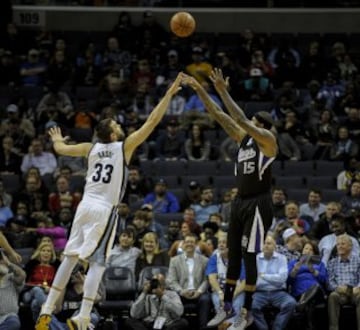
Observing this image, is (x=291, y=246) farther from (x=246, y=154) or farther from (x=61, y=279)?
(x=61, y=279)

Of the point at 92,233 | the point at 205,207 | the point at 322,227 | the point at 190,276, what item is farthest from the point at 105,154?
the point at 205,207

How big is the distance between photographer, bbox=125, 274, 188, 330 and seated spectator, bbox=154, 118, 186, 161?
15.7 feet

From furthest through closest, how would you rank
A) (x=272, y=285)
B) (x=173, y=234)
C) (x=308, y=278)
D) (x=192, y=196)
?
(x=192, y=196), (x=173, y=234), (x=308, y=278), (x=272, y=285)

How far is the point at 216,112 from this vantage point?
11.5 metres

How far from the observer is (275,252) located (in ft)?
49.4

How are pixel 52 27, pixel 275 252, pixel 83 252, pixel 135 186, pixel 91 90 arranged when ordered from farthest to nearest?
pixel 52 27 < pixel 91 90 < pixel 135 186 < pixel 275 252 < pixel 83 252

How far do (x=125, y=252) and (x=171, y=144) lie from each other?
4109mm

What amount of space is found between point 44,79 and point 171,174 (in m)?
4.30

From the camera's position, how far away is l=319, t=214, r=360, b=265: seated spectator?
15.5 m

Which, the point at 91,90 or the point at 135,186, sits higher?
the point at 91,90

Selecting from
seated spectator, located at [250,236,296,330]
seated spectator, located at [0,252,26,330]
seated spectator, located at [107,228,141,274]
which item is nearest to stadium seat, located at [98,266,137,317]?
seated spectator, located at [107,228,141,274]

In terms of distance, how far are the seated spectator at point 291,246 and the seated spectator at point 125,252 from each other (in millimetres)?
2074

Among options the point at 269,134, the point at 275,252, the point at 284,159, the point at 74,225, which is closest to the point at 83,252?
the point at 74,225

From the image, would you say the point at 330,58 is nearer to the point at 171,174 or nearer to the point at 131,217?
the point at 171,174
